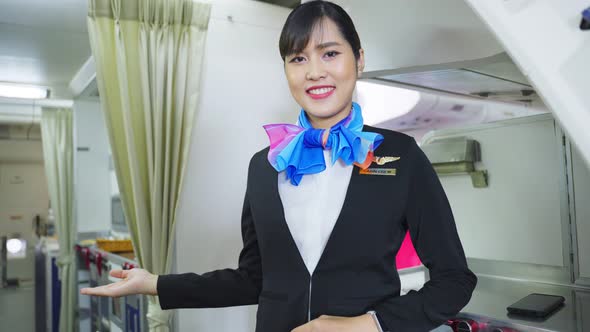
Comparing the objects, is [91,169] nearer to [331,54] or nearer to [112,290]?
[112,290]

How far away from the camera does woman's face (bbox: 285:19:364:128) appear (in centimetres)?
115

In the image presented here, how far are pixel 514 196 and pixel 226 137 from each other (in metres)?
1.65

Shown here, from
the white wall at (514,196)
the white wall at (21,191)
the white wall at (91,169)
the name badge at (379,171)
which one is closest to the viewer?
the name badge at (379,171)

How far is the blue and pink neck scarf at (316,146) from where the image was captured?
1.12 meters

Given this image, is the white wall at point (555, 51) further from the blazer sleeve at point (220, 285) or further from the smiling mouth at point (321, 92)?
the blazer sleeve at point (220, 285)

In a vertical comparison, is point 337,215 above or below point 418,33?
below

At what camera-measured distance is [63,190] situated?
5047 mm

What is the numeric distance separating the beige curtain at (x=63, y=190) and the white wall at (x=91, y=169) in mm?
103

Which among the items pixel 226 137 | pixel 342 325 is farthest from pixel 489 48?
pixel 226 137

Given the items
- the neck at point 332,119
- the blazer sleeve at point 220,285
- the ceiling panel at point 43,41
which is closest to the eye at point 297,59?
the neck at point 332,119

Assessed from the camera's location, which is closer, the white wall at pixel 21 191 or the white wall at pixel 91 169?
the white wall at pixel 91 169

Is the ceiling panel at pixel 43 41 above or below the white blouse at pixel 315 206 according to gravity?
above

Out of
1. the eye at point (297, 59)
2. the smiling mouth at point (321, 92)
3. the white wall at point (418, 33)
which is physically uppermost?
the white wall at point (418, 33)

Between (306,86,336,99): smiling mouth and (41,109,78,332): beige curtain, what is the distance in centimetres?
454
